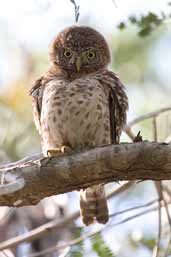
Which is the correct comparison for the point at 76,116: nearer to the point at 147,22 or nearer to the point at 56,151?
the point at 56,151

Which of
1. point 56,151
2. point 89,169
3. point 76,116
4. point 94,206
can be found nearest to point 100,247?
point 94,206

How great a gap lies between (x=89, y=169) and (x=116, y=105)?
3.77 ft

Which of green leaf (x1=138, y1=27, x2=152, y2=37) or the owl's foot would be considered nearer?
the owl's foot

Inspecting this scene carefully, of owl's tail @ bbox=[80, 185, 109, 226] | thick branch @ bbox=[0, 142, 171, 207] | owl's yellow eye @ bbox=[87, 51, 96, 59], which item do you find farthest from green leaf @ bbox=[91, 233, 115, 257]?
owl's yellow eye @ bbox=[87, 51, 96, 59]

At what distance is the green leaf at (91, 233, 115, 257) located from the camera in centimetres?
509

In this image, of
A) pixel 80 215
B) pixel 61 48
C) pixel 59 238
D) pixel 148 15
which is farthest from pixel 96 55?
pixel 59 238

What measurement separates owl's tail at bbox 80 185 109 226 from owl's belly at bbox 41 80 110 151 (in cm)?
45

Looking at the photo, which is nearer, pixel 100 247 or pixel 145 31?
pixel 100 247

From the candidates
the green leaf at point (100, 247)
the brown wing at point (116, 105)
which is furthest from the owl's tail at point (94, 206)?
the brown wing at point (116, 105)

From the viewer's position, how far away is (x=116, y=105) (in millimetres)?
5371

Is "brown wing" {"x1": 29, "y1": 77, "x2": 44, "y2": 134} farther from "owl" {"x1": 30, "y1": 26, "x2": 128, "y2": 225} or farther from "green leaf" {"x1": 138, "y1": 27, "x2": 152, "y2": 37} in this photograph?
"green leaf" {"x1": 138, "y1": 27, "x2": 152, "y2": 37}

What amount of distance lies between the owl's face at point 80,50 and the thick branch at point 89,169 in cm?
144

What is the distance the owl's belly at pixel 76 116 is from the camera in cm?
516

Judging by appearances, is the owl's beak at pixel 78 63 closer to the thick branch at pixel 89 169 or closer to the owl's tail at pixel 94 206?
the owl's tail at pixel 94 206
